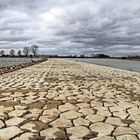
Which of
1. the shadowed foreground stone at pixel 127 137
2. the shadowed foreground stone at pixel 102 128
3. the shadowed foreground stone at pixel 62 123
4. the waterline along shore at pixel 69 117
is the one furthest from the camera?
the shadowed foreground stone at pixel 62 123

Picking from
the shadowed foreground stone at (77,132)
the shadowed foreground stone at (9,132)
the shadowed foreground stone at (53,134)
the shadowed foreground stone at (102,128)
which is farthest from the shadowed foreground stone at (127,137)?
the shadowed foreground stone at (9,132)

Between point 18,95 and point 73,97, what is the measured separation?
1.73m

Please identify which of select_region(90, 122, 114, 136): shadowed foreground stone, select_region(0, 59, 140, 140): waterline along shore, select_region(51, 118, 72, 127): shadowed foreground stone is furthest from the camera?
select_region(51, 118, 72, 127): shadowed foreground stone

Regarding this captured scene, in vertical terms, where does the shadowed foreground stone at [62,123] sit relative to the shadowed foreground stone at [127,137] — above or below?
above

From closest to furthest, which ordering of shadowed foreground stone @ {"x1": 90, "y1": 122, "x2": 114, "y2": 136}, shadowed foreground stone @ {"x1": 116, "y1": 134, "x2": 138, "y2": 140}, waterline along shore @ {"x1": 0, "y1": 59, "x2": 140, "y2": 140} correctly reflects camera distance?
shadowed foreground stone @ {"x1": 116, "y1": 134, "x2": 138, "y2": 140} → waterline along shore @ {"x1": 0, "y1": 59, "x2": 140, "y2": 140} → shadowed foreground stone @ {"x1": 90, "y1": 122, "x2": 114, "y2": 136}

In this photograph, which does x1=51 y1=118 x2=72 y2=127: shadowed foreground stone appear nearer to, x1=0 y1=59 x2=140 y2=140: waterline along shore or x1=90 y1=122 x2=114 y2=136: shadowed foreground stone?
x1=0 y1=59 x2=140 y2=140: waterline along shore

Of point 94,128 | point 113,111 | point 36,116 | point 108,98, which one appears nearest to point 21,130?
point 36,116

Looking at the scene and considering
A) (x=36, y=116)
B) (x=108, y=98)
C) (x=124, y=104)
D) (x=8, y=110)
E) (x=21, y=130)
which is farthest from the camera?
(x=108, y=98)

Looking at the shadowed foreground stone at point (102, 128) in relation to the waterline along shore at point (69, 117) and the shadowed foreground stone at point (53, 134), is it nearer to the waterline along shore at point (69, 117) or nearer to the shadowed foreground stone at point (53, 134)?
the waterline along shore at point (69, 117)

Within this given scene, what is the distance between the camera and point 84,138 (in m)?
4.02

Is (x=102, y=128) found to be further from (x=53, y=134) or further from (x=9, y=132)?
(x=9, y=132)

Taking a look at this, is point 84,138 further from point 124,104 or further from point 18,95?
point 18,95

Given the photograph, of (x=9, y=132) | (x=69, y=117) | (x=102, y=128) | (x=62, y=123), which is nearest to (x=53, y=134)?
(x=62, y=123)

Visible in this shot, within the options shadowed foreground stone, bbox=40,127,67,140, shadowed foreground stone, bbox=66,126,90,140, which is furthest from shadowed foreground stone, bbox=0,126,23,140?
shadowed foreground stone, bbox=66,126,90,140
